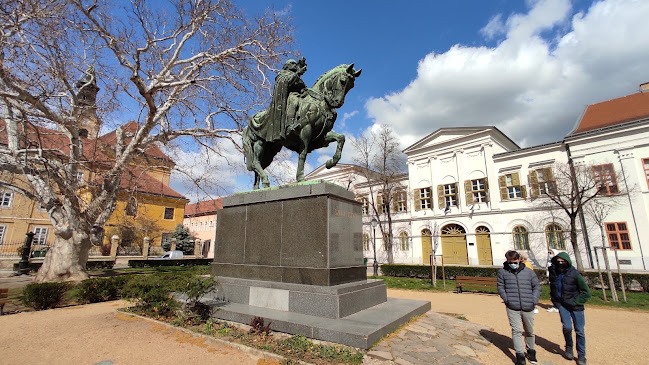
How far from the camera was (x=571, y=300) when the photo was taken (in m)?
4.77

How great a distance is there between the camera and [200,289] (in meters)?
5.25

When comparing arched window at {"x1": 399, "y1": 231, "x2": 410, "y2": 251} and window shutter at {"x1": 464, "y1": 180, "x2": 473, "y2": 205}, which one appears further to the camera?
arched window at {"x1": 399, "y1": 231, "x2": 410, "y2": 251}

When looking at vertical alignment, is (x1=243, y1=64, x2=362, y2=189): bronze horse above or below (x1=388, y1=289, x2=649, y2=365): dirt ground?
above

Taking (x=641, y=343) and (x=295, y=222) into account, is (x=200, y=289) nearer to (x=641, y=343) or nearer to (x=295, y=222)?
(x=295, y=222)

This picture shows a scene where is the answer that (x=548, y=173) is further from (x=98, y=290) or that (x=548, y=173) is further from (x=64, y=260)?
(x=64, y=260)

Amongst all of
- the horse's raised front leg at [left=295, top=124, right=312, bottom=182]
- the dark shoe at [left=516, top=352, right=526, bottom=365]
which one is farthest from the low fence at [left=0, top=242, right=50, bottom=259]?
the dark shoe at [left=516, top=352, right=526, bottom=365]

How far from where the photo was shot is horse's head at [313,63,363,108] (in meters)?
6.33

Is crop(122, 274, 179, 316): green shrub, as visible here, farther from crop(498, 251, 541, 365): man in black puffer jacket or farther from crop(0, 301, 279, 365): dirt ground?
crop(498, 251, 541, 365): man in black puffer jacket

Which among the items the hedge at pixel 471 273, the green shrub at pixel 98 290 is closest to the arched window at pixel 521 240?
the hedge at pixel 471 273

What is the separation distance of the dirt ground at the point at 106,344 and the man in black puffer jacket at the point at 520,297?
3.41 meters

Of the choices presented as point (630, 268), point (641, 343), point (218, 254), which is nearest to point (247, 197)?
point (218, 254)

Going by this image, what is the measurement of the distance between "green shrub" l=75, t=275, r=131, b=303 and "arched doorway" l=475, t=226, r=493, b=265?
23099 mm

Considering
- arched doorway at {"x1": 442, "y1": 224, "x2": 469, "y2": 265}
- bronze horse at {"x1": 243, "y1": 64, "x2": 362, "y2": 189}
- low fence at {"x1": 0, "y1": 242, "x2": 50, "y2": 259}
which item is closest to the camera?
bronze horse at {"x1": 243, "y1": 64, "x2": 362, "y2": 189}

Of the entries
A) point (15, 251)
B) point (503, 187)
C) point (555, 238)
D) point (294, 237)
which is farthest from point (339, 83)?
point (15, 251)
